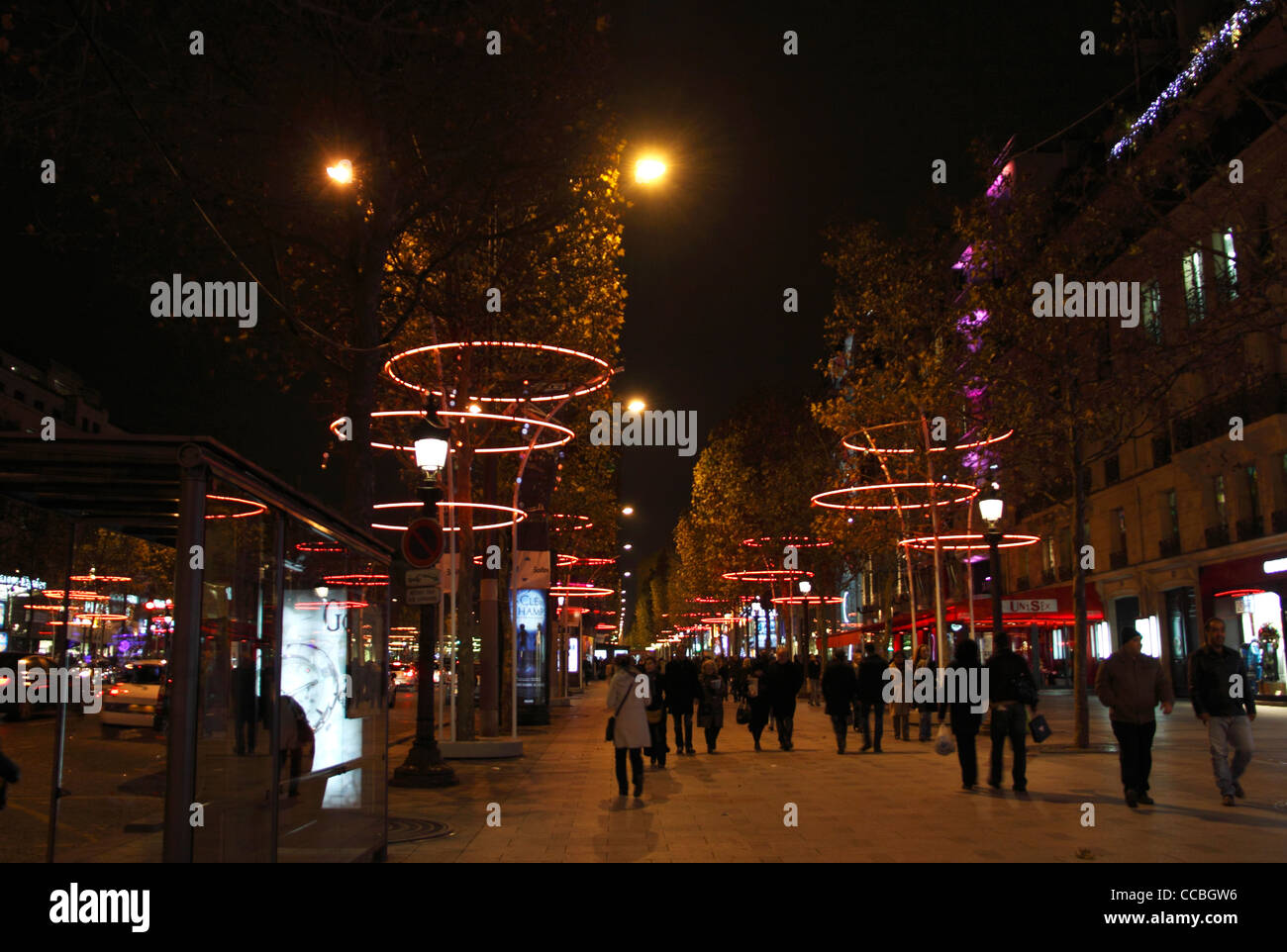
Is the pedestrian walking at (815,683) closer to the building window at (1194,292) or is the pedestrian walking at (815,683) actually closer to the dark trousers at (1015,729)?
the building window at (1194,292)

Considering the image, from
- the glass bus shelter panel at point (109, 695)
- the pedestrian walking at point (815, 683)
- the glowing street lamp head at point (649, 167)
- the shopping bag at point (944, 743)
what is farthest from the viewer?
the pedestrian walking at point (815, 683)

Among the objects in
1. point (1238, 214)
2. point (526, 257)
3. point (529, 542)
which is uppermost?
point (526, 257)

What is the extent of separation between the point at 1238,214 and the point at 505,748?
14452 millimetres

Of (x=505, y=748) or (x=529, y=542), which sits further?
(x=529, y=542)

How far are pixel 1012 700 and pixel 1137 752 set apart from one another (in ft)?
5.70

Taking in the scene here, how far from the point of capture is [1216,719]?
12.9 metres

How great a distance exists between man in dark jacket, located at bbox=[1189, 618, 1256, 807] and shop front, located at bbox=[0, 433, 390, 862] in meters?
8.61

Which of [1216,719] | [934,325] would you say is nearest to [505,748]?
[1216,719]

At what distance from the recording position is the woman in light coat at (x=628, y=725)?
15341 mm

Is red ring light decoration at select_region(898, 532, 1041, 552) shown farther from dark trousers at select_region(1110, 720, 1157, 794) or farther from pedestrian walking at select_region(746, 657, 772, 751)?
dark trousers at select_region(1110, 720, 1157, 794)

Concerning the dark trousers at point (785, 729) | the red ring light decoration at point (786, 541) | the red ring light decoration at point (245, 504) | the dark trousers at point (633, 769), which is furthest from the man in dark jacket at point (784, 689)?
the red ring light decoration at point (786, 541)

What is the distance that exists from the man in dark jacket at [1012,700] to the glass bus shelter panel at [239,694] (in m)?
9.89
